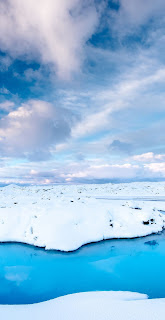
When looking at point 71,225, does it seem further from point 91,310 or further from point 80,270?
point 91,310

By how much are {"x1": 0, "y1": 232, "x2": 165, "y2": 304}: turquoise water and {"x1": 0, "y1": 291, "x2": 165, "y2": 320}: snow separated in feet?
4.37

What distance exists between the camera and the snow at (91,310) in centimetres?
429

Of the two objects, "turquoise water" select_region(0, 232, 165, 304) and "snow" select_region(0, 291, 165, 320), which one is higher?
"snow" select_region(0, 291, 165, 320)

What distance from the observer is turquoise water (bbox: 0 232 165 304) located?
703cm

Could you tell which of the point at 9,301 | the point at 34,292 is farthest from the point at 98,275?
Answer: the point at 9,301

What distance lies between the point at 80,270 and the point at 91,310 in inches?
166

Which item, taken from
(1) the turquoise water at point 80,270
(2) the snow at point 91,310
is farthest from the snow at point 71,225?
(2) the snow at point 91,310

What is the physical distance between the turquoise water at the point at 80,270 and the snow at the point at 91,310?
1333 millimetres

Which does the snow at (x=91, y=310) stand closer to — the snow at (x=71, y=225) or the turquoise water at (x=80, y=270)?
the turquoise water at (x=80, y=270)

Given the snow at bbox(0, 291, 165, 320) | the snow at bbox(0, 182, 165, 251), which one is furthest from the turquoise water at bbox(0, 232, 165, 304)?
the snow at bbox(0, 291, 165, 320)

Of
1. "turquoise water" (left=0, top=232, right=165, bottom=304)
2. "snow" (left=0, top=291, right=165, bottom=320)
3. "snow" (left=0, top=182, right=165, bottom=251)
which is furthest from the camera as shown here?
"snow" (left=0, top=182, right=165, bottom=251)

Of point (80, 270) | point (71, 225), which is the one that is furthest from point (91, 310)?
point (71, 225)

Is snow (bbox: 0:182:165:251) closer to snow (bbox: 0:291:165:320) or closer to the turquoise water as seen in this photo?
the turquoise water

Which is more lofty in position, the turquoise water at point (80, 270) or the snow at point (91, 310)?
the snow at point (91, 310)
